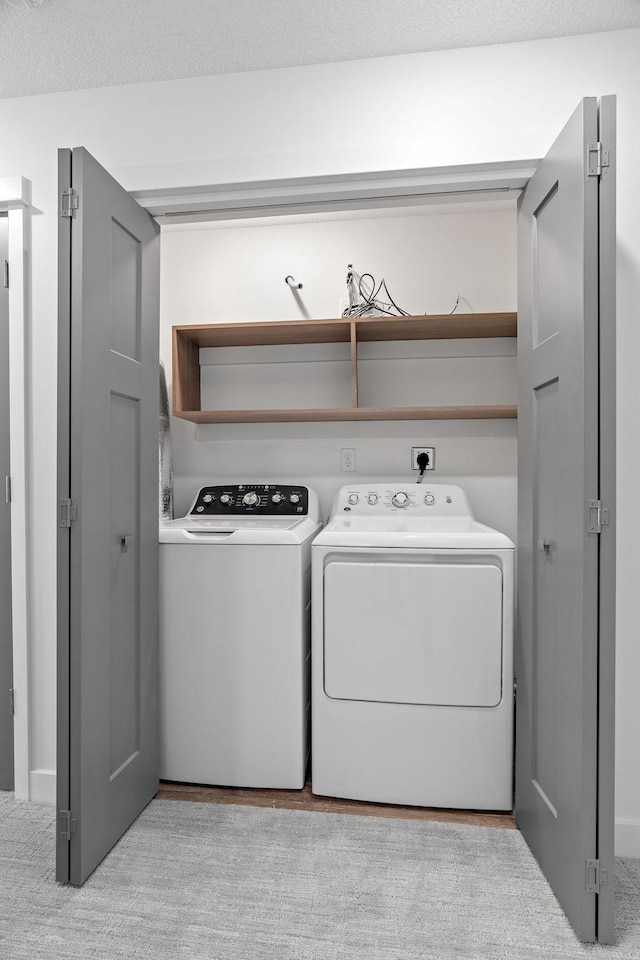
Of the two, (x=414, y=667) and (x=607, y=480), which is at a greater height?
(x=607, y=480)

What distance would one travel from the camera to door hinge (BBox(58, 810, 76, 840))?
152cm

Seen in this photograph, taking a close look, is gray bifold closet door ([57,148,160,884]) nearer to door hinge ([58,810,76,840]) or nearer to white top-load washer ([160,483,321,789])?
door hinge ([58,810,76,840])

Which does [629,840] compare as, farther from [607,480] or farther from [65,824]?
[65,824]

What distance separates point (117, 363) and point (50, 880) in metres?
1.45

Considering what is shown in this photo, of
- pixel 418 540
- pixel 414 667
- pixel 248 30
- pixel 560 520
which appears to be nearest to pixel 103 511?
pixel 418 540

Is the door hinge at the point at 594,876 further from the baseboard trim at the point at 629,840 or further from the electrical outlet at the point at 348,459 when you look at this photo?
the electrical outlet at the point at 348,459

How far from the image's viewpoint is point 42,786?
199 cm

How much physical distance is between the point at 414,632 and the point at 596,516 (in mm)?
824

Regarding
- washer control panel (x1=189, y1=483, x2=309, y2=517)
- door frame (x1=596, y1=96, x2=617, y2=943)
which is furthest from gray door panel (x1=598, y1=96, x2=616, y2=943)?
washer control panel (x1=189, y1=483, x2=309, y2=517)

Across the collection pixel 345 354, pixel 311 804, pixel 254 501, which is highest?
pixel 345 354

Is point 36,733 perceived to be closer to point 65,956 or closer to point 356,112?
point 65,956

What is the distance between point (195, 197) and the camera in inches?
75.6

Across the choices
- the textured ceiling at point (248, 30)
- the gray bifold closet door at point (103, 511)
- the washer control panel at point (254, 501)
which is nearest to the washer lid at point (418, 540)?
the washer control panel at point (254, 501)

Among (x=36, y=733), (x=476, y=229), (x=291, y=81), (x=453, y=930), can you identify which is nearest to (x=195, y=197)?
Answer: (x=291, y=81)
